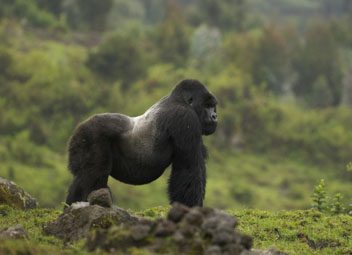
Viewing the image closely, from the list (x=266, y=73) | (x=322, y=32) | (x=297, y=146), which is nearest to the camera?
(x=297, y=146)

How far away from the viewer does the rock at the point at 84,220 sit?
7469mm

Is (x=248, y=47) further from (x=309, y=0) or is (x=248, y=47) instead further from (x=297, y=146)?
(x=309, y=0)

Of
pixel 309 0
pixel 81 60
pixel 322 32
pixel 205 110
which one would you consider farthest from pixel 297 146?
pixel 309 0

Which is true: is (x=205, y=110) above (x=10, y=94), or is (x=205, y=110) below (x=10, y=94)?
below

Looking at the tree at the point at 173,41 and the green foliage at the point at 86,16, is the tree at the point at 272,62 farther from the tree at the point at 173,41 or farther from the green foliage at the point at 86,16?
the green foliage at the point at 86,16

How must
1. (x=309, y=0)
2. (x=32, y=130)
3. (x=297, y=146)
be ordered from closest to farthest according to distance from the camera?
(x=32, y=130), (x=297, y=146), (x=309, y=0)

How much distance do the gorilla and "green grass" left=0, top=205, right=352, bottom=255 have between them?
25.8 inches

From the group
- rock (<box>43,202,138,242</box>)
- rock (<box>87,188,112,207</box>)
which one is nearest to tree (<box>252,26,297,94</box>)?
rock (<box>87,188,112,207</box>)

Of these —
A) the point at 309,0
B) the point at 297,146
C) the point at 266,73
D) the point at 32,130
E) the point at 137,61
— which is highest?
the point at 309,0

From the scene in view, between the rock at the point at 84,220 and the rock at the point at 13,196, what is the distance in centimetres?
191

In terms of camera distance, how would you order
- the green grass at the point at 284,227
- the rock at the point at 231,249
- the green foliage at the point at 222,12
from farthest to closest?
the green foliage at the point at 222,12 → the green grass at the point at 284,227 → the rock at the point at 231,249

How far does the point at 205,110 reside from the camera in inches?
377

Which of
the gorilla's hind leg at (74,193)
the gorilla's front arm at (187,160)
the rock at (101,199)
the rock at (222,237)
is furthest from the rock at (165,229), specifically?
the gorilla's hind leg at (74,193)

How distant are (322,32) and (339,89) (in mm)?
5611
